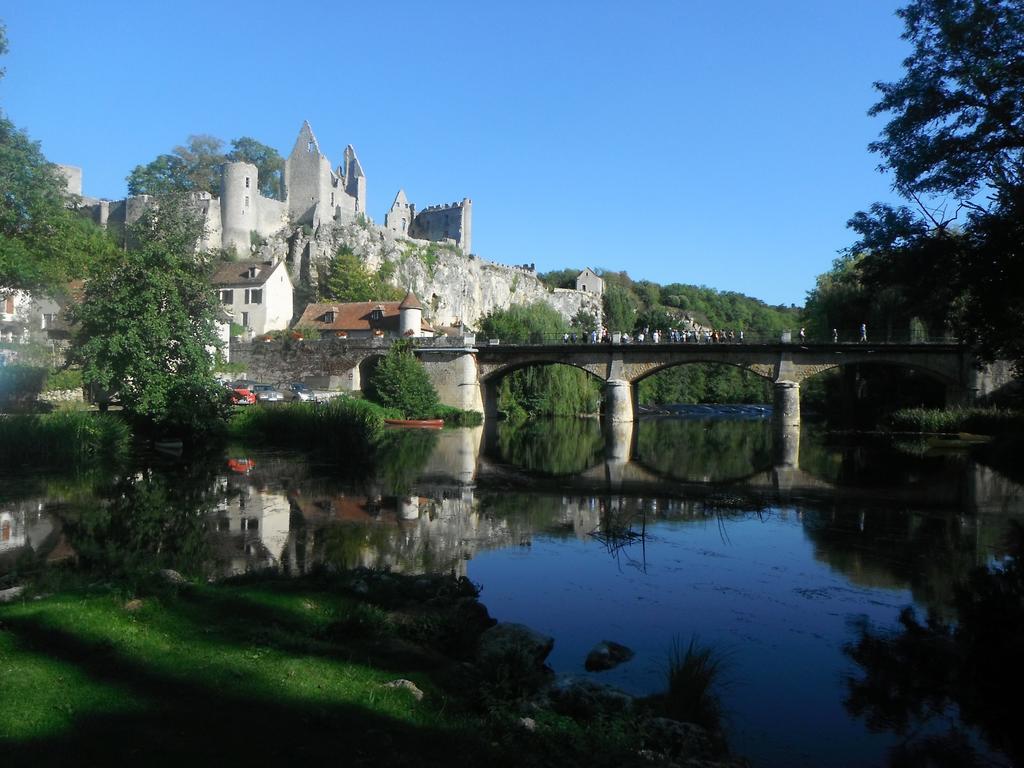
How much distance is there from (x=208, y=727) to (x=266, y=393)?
44573 millimetres

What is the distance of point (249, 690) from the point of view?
637 centimetres

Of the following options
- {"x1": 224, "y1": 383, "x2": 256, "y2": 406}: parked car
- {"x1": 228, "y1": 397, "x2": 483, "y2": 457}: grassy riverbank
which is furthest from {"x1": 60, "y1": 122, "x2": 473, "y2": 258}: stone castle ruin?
{"x1": 228, "y1": 397, "x2": 483, "y2": 457}: grassy riverbank

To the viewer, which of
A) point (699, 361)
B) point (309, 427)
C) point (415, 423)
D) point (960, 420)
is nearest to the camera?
point (309, 427)

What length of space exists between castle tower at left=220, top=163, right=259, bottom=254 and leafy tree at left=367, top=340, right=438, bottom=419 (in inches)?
1327

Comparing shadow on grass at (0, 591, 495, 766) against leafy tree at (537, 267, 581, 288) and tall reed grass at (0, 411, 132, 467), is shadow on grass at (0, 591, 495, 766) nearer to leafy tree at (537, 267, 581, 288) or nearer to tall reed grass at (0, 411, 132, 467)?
tall reed grass at (0, 411, 132, 467)

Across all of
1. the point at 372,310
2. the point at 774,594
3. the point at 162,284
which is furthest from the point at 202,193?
the point at 774,594

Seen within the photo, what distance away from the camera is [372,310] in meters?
63.6

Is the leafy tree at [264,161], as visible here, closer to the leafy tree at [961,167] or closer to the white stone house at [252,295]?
the white stone house at [252,295]

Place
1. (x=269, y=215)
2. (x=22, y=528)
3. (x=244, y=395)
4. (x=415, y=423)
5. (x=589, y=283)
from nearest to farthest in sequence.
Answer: (x=22, y=528)
(x=244, y=395)
(x=415, y=423)
(x=269, y=215)
(x=589, y=283)

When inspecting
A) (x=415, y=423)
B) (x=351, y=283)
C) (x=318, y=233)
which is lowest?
(x=415, y=423)

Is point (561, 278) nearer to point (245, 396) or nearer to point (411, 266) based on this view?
point (411, 266)

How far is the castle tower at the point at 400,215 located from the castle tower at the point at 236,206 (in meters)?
23.2

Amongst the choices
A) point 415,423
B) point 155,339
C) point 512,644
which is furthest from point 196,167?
point 512,644

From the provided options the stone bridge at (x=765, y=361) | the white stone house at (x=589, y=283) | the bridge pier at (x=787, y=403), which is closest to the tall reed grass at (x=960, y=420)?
the stone bridge at (x=765, y=361)
